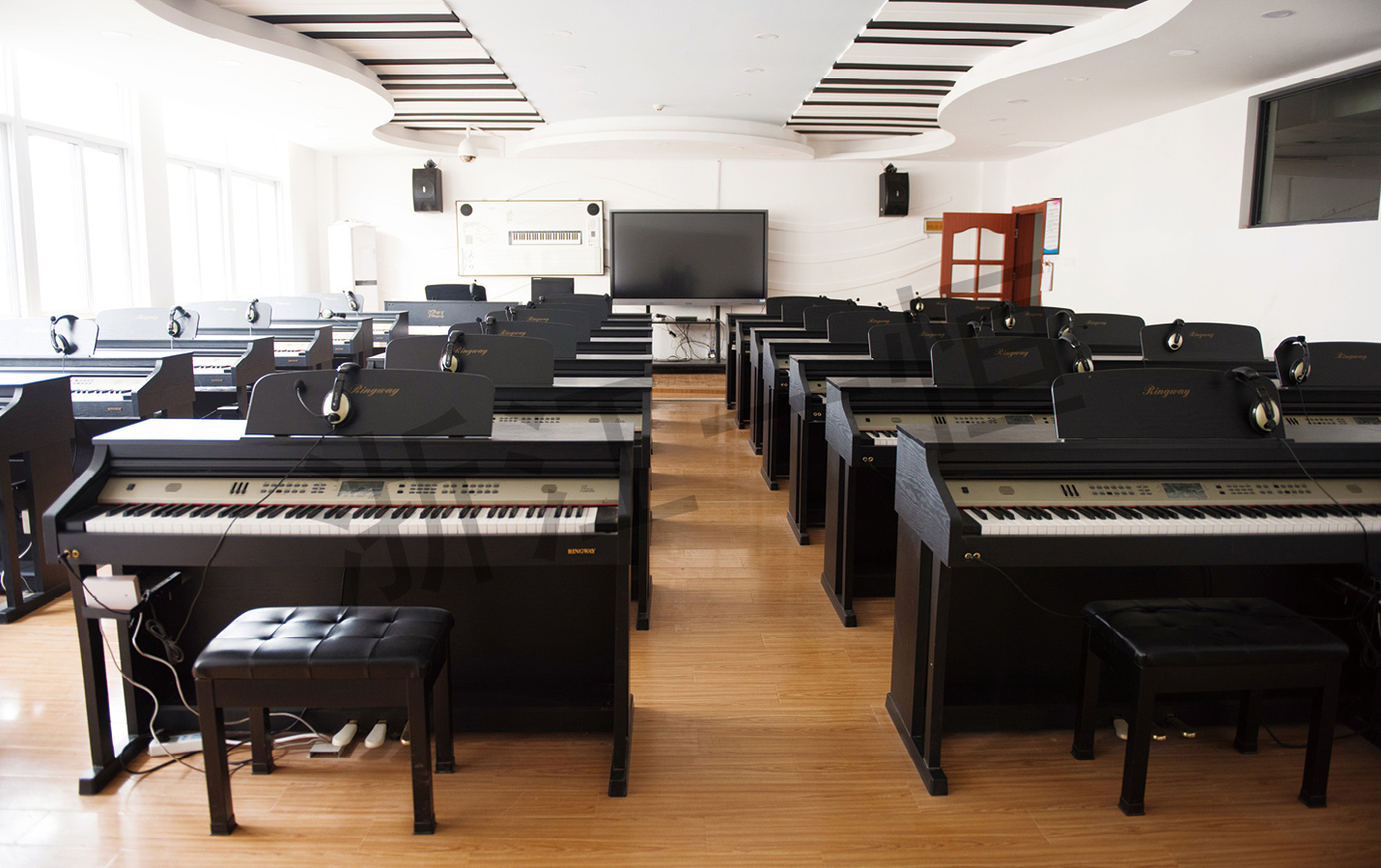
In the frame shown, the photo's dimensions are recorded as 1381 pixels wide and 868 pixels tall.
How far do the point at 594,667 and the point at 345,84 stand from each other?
652 cm

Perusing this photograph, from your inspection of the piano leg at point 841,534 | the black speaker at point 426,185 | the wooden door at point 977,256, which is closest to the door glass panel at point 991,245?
the wooden door at point 977,256

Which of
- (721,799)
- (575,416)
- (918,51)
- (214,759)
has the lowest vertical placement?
(721,799)

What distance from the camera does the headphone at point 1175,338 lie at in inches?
161

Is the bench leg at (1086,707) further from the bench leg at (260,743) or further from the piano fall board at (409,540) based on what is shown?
the bench leg at (260,743)

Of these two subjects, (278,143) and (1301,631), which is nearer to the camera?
(1301,631)

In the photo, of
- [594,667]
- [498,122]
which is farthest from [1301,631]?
[498,122]

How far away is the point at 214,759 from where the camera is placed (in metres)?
1.95

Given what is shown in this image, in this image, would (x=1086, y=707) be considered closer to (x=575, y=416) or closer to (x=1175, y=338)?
(x=575, y=416)

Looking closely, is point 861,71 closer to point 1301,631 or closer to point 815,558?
point 815,558

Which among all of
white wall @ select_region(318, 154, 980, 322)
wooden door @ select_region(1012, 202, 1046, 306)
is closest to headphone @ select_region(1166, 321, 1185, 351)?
wooden door @ select_region(1012, 202, 1046, 306)

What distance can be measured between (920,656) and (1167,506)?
74cm

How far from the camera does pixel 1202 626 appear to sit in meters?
2.07

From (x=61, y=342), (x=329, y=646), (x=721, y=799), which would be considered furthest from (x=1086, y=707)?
(x=61, y=342)

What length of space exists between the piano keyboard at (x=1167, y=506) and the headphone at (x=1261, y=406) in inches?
5.9
